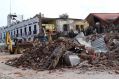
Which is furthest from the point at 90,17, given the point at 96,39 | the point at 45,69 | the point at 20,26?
the point at 45,69

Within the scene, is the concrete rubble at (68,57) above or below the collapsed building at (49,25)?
below

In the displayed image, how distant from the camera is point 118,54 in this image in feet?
79.9

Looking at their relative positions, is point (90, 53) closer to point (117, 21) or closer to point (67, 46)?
point (67, 46)

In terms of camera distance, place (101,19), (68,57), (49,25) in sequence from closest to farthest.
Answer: (68,57), (101,19), (49,25)

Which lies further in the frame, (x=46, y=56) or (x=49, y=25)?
(x=49, y=25)

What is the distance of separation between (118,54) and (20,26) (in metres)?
50.1

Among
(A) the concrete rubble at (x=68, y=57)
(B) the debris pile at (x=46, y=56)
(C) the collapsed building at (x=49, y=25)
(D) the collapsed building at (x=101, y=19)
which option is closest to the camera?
(A) the concrete rubble at (x=68, y=57)

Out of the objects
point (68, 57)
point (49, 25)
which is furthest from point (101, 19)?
point (68, 57)

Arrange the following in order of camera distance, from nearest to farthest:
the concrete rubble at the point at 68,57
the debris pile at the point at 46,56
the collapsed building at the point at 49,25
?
the concrete rubble at the point at 68,57
the debris pile at the point at 46,56
the collapsed building at the point at 49,25

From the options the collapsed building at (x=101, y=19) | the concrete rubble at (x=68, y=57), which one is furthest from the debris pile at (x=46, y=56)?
the collapsed building at (x=101, y=19)

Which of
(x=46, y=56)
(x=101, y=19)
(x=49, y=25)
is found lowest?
(x=46, y=56)

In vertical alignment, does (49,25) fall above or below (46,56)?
above

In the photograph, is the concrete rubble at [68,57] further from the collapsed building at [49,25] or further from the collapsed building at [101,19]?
the collapsed building at [49,25]

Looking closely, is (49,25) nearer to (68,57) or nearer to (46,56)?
(46,56)
